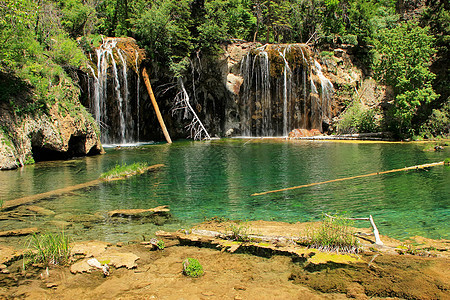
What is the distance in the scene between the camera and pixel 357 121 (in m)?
30.0

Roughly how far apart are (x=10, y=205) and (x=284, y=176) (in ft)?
31.6

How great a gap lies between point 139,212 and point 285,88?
90.9 ft

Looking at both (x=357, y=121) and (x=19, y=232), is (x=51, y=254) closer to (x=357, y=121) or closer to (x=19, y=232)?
(x=19, y=232)

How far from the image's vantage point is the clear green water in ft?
26.1

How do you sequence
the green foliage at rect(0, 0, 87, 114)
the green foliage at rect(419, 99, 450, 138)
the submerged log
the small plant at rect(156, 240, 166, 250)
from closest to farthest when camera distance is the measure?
the small plant at rect(156, 240, 166, 250)
the submerged log
the green foliage at rect(0, 0, 87, 114)
the green foliage at rect(419, 99, 450, 138)

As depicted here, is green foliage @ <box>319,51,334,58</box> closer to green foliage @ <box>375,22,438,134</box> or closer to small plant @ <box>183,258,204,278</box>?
green foliage @ <box>375,22,438,134</box>

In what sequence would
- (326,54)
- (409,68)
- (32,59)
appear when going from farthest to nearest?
(326,54) → (409,68) → (32,59)

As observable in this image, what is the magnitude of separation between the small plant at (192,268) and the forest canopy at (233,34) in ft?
45.2

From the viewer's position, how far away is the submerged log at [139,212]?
8.80 m

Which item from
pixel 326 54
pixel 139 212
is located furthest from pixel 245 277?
pixel 326 54

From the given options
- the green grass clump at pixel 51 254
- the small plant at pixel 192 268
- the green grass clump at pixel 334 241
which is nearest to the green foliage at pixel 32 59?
the green grass clump at pixel 51 254

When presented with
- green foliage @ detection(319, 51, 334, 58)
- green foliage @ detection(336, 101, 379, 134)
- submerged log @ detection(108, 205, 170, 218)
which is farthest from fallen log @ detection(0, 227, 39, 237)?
green foliage @ detection(319, 51, 334, 58)

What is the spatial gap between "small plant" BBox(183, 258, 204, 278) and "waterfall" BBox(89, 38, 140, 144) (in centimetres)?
2416

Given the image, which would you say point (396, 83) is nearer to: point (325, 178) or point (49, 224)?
point (325, 178)
